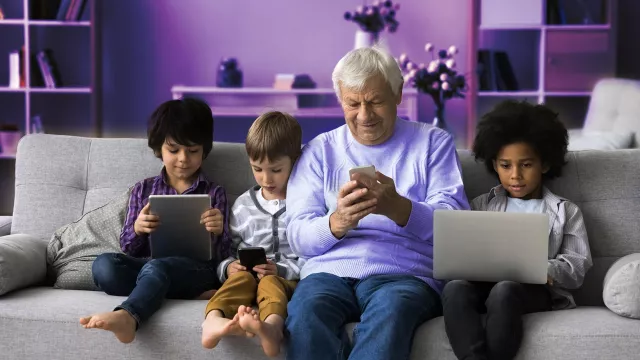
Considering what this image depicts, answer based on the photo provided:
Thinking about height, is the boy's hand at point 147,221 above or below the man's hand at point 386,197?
below

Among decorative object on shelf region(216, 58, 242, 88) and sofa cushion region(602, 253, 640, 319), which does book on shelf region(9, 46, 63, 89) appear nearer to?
decorative object on shelf region(216, 58, 242, 88)

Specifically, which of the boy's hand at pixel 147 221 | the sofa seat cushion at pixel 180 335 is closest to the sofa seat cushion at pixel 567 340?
the sofa seat cushion at pixel 180 335

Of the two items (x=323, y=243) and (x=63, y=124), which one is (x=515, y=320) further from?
(x=63, y=124)

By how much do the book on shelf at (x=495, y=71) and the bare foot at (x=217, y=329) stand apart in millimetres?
3779

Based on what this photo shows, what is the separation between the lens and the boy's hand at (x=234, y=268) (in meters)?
2.32

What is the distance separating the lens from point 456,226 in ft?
6.75

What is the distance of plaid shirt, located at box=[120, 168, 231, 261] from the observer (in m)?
2.46

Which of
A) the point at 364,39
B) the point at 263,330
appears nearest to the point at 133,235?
the point at 263,330

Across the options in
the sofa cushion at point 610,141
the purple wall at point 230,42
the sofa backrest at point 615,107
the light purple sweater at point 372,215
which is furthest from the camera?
the purple wall at point 230,42

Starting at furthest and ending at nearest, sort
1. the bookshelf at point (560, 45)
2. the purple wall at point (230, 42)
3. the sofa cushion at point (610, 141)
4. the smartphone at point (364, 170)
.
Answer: the purple wall at point (230, 42) → the bookshelf at point (560, 45) → the sofa cushion at point (610, 141) → the smartphone at point (364, 170)

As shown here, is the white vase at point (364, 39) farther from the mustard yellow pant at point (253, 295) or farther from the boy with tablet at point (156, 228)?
the mustard yellow pant at point (253, 295)

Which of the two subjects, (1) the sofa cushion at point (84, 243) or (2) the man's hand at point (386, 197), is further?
(1) the sofa cushion at point (84, 243)

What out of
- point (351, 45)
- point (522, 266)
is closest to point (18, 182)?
point (522, 266)

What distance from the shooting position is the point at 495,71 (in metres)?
5.41
